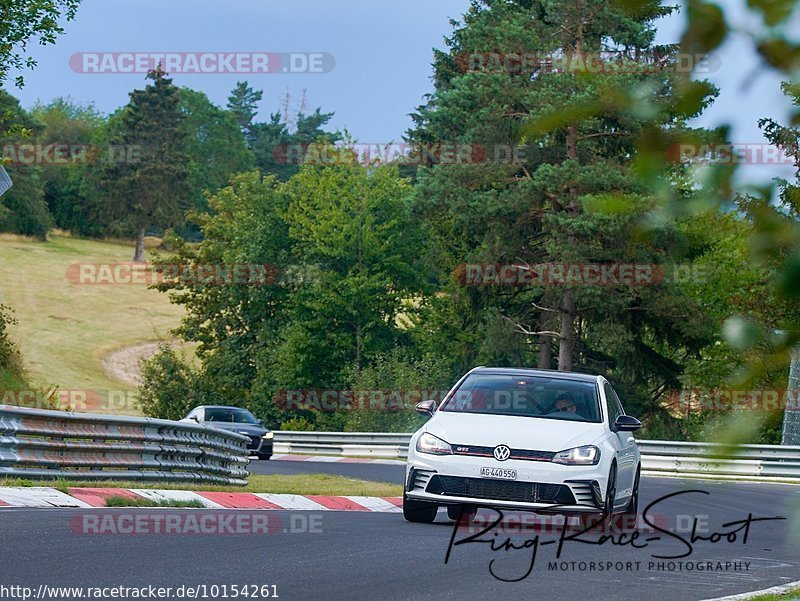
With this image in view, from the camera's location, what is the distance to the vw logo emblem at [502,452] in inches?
452

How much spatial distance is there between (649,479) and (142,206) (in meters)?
93.8

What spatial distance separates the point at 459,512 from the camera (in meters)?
12.8

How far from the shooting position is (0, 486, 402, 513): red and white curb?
41.3ft

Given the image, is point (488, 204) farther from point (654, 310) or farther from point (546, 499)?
point (546, 499)

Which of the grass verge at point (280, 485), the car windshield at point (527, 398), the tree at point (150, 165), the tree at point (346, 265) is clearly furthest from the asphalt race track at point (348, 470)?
the tree at point (150, 165)

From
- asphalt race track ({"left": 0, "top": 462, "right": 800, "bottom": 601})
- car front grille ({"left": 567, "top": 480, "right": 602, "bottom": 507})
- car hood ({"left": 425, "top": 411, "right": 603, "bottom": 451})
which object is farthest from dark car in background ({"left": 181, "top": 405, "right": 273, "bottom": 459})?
car front grille ({"left": 567, "top": 480, "right": 602, "bottom": 507})

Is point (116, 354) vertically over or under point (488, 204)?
under

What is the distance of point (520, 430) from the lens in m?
11.9

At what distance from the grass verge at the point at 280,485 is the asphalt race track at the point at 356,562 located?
68.6 inches

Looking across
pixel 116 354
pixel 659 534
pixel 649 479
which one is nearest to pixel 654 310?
pixel 649 479

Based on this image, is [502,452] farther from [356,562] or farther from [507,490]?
[356,562]

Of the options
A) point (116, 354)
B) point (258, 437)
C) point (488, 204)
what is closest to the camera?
point (258, 437)

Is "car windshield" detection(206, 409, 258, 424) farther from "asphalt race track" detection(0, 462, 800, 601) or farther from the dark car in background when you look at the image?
"asphalt race track" detection(0, 462, 800, 601)

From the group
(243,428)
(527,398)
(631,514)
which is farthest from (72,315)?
(527,398)
